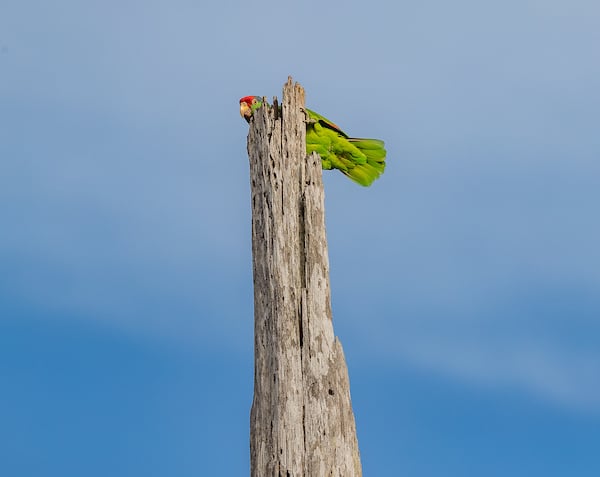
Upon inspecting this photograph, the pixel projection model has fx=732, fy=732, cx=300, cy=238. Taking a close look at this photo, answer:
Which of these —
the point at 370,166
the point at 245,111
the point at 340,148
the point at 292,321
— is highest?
the point at 245,111

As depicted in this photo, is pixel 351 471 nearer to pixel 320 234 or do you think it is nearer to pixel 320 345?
pixel 320 345

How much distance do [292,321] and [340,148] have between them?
2.52 meters

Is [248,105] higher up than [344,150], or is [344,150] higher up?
[248,105]

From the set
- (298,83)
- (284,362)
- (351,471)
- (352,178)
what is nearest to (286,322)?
(284,362)

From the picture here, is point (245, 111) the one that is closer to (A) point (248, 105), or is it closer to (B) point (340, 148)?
(A) point (248, 105)

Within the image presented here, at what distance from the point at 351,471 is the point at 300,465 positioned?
0.42 m

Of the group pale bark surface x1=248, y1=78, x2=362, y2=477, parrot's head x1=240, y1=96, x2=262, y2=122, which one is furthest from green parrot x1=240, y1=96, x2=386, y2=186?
pale bark surface x1=248, y1=78, x2=362, y2=477

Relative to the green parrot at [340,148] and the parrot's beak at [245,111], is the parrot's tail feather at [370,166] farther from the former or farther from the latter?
the parrot's beak at [245,111]

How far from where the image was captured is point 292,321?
19.3ft

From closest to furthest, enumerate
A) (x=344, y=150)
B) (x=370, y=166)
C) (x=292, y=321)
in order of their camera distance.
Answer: (x=292, y=321), (x=344, y=150), (x=370, y=166)

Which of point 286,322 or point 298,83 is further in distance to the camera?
point 298,83

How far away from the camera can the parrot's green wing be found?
285 inches

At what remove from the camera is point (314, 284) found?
19.7 ft

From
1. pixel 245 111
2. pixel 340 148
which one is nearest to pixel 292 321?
pixel 340 148
